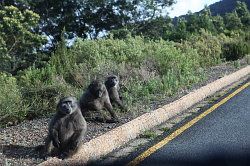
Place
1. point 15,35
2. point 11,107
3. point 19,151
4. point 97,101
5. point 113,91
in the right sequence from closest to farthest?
point 19,151 < point 97,101 < point 11,107 < point 113,91 < point 15,35

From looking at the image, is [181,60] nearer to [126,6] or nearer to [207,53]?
[207,53]

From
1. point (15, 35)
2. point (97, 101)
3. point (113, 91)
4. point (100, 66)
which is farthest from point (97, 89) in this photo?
point (15, 35)

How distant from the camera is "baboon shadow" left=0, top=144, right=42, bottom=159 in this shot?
22.4 ft

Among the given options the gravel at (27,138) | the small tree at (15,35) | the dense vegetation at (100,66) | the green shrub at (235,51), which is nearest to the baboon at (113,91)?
the dense vegetation at (100,66)

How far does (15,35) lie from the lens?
3388cm

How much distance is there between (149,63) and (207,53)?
28.6 feet

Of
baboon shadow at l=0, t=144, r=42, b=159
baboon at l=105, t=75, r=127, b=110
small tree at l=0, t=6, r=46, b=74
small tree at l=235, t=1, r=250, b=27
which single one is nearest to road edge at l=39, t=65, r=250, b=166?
baboon shadow at l=0, t=144, r=42, b=159

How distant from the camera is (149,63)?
16.3m

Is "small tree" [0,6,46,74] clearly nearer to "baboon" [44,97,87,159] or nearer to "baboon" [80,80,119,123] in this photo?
"baboon" [80,80,119,123]

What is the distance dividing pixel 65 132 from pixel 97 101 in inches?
97.1

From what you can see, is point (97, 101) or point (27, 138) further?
point (97, 101)

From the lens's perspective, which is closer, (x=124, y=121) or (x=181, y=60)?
(x=124, y=121)

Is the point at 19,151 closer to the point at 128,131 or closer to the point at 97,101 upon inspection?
the point at 128,131

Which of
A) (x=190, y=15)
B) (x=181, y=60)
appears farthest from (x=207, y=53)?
(x=190, y=15)
